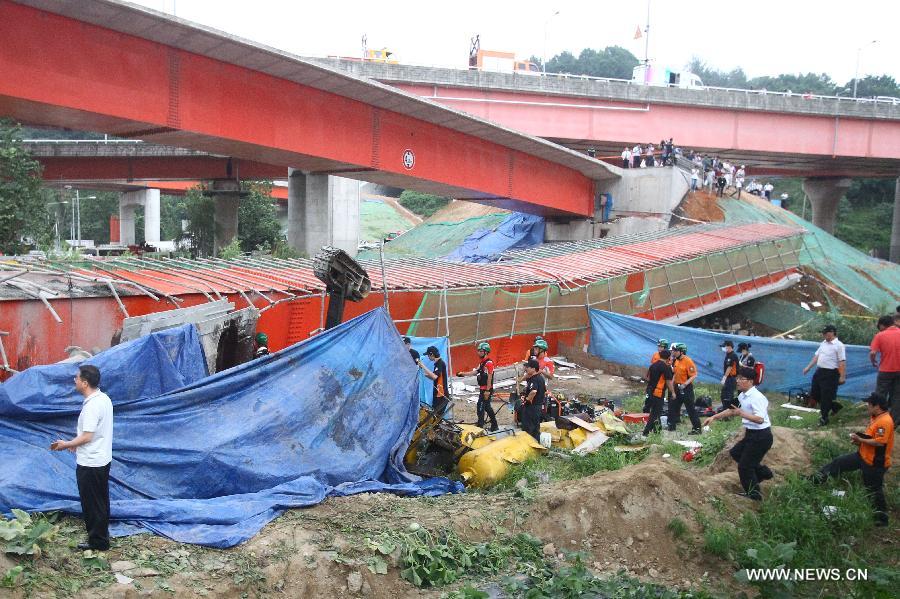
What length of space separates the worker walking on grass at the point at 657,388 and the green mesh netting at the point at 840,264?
17.1m

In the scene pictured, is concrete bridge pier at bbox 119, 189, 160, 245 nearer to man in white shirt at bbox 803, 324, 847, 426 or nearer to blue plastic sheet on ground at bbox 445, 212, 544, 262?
blue plastic sheet on ground at bbox 445, 212, 544, 262

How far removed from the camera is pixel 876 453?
8883mm

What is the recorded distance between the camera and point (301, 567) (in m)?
6.86

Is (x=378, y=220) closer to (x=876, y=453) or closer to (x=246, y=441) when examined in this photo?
(x=246, y=441)

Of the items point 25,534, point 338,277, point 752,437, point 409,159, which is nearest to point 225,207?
point 409,159

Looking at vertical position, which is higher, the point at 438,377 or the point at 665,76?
the point at 665,76

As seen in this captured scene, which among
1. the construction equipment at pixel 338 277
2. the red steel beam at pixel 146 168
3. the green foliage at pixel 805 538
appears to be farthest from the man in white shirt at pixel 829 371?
the red steel beam at pixel 146 168

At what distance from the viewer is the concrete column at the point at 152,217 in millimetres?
61781

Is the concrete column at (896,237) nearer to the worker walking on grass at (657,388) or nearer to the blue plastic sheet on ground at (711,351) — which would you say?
the blue plastic sheet on ground at (711,351)

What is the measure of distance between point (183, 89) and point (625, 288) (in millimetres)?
12775

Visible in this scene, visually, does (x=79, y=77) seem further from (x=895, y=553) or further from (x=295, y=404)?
(x=895, y=553)

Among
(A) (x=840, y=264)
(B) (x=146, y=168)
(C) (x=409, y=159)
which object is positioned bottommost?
(A) (x=840, y=264)
